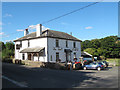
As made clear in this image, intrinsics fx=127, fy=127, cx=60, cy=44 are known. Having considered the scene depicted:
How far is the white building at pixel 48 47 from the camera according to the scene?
2695 centimetres

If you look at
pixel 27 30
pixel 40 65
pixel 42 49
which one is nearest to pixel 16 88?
pixel 40 65

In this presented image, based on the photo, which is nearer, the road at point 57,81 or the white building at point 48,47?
the road at point 57,81

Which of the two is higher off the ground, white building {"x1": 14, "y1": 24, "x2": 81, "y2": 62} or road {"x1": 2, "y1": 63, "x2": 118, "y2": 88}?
white building {"x1": 14, "y1": 24, "x2": 81, "y2": 62}

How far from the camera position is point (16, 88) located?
29.3ft

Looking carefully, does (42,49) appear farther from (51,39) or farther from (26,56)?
(26,56)

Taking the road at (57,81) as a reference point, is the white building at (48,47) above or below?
above

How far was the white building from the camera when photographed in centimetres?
2695

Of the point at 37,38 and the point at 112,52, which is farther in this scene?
the point at 112,52

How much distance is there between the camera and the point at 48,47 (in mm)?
26797

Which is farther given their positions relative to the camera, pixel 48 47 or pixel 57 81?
pixel 48 47

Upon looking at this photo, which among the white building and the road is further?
the white building

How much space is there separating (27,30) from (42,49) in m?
11.8

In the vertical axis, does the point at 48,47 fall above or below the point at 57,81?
above

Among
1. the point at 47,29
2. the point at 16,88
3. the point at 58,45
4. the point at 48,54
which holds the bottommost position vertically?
the point at 16,88
